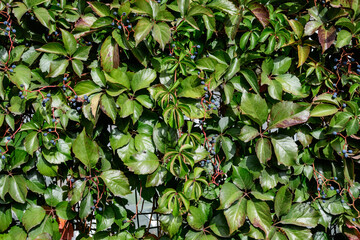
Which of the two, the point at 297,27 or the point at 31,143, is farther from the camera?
the point at 297,27

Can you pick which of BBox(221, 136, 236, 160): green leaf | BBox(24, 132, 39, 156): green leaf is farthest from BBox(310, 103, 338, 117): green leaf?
BBox(24, 132, 39, 156): green leaf

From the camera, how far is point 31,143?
55.3 inches

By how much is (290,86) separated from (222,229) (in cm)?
71

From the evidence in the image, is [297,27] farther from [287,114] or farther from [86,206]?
[86,206]

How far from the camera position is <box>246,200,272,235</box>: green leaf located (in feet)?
4.99

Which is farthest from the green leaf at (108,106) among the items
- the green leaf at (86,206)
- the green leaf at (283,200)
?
the green leaf at (283,200)

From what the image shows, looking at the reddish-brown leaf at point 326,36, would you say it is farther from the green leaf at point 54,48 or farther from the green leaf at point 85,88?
the green leaf at point 54,48

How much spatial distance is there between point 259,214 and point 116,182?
2.07 ft

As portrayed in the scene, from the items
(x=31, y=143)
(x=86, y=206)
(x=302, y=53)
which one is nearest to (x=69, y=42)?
(x=31, y=143)

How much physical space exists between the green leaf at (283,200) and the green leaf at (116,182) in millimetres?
665

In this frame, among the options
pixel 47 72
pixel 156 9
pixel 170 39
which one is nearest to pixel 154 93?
pixel 170 39

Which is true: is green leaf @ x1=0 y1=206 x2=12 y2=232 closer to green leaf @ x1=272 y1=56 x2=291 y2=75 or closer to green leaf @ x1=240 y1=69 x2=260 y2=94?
green leaf @ x1=240 y1=69 x2=260 y2=94

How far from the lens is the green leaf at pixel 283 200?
1589 millimetres

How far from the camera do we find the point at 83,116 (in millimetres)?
1473
